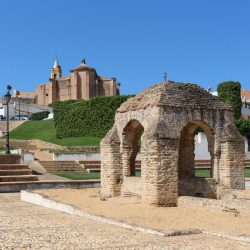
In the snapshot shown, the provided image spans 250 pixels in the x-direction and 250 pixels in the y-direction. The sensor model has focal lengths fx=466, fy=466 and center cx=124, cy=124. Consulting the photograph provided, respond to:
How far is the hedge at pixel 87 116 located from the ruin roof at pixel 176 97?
106 ft

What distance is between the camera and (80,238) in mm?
8867

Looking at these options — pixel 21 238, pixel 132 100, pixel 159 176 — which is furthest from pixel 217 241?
pixel 132 100

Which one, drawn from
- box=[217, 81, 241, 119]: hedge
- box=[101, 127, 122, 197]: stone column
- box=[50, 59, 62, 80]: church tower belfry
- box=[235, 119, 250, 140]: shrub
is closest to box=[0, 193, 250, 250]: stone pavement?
box=[101, 127, 122, 197]: stone column

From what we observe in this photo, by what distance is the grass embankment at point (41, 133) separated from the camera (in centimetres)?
4478

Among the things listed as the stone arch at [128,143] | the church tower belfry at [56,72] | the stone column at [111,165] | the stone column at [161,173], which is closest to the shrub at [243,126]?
the stone arch at [128,143]

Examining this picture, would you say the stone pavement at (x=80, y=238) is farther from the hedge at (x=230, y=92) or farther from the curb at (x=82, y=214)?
the hedge at (x=230, y=92)

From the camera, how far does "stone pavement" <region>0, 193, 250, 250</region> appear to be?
26.7 feet

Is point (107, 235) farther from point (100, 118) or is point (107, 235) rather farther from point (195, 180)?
point (100, 118)

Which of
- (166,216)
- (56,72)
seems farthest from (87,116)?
(56,72)

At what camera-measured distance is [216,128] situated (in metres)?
15.1

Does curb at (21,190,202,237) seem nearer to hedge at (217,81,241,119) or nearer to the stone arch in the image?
the stone arch

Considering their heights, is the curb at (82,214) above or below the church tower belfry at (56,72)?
below

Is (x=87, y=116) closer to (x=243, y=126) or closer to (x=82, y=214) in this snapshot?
(x=243, y=126)

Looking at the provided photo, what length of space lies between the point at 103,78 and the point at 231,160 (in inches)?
3310
